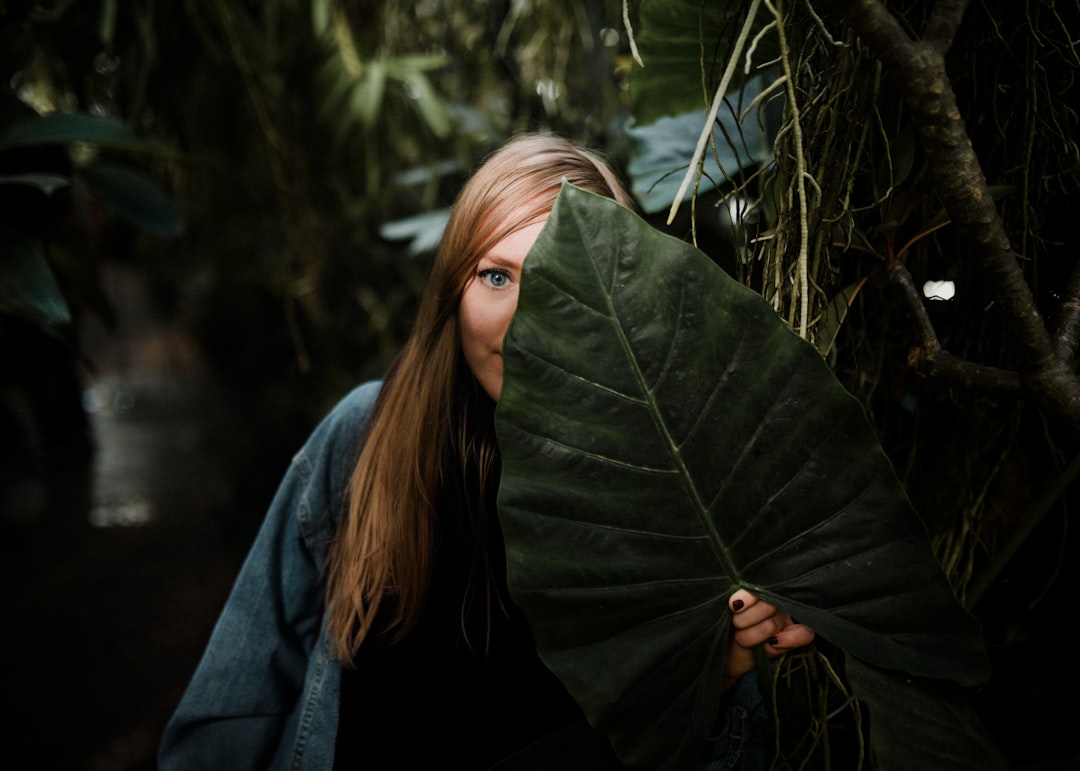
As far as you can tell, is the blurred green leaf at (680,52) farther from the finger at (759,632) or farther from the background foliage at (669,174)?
the finger at (759,632)

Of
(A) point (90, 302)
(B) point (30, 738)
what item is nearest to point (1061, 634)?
(A) point (90, 302)

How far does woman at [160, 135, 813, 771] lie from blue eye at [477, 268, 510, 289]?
5 centimetres

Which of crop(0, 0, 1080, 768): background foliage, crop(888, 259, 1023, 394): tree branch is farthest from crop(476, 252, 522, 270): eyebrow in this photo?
crop(888, 259, 1023, 394): tree branch

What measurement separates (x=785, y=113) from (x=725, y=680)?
1.23ft

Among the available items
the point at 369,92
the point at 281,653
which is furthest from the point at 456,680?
the point at 369,92

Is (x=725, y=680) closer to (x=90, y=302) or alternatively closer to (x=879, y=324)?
(x=879, y=324)

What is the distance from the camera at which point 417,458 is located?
0.66 metres

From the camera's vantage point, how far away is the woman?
0.65 metres

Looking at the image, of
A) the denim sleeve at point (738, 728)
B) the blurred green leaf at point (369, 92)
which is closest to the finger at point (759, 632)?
the denim sleeve at point (738, 728)

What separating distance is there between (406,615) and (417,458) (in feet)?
0.48

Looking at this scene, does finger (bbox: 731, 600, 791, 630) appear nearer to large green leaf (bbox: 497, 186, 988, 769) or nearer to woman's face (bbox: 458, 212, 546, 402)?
large green leaf (bbox: 497, 186, 988, 769)

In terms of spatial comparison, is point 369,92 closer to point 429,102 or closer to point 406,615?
point 429,102

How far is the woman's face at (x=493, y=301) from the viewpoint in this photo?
542 mm

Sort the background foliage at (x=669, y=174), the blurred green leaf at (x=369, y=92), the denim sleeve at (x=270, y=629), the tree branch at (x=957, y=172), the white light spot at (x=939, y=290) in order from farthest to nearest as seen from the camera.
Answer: the blurred green leaf at (x=369, y=92) < the denim sleeve at (x=270, y=629) < the white light spot at (x=939, y=290) < the background foliage at (x=669, y=174) < the tree branch at (x=957, y=172)
